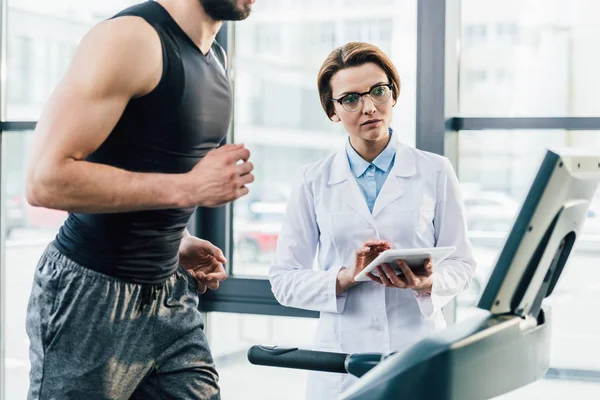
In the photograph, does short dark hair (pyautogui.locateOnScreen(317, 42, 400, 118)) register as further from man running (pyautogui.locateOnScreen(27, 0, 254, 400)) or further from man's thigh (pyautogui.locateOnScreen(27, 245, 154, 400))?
man's thigh (pyautogui.locateOnScreen(27, 245, 154, 400))

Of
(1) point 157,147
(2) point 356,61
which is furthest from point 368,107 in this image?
(1) point 157,147

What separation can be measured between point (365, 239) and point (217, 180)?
2.24 feet

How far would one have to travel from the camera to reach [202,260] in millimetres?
1875

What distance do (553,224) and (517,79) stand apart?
161 cm

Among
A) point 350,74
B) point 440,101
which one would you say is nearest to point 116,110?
point 350,74

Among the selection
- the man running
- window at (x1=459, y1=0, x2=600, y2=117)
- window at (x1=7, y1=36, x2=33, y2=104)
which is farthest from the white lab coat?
window at (x1=7, y1=36, x2=33, y2=104)

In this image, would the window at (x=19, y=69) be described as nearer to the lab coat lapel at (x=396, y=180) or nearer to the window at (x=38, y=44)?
the window at (x=38, y=44)

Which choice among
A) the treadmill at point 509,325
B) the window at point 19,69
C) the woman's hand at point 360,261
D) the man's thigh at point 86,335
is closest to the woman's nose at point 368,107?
the woman's hand at point 360,261

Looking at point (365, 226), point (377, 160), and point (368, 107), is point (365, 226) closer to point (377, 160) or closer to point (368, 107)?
point (377, 160)

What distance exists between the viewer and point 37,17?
323cm

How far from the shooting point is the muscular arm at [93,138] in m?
1.41

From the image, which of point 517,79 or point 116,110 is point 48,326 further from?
point 517,79

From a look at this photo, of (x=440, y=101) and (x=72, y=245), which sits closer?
(x=72, y=245)

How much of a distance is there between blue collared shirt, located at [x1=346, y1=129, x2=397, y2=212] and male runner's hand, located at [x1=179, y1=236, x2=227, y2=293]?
0.45 m
